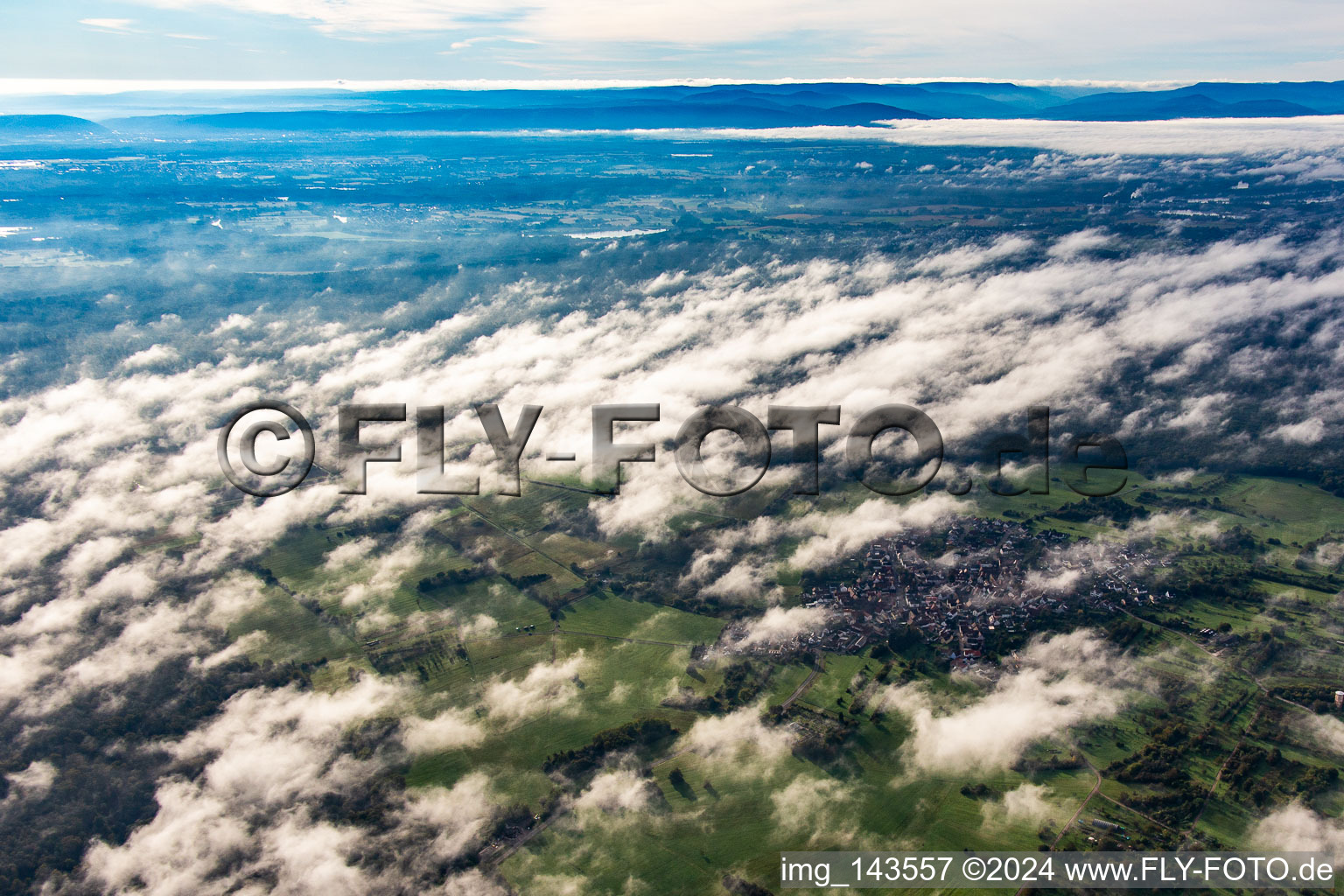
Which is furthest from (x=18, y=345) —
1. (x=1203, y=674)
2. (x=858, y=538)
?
(x=1203, y=674)

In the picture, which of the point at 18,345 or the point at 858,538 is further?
the point at 18,345

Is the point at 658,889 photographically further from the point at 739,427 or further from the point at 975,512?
the point at 739,427

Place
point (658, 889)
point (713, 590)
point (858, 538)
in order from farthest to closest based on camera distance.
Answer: point (858, 538) < point (713, 590) < point (658, 889)
